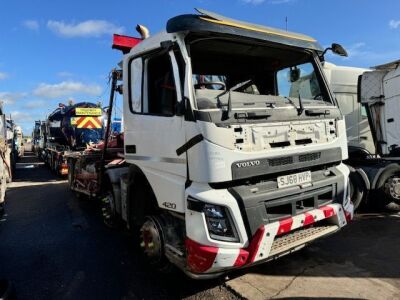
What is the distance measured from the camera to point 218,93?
3.76 metres

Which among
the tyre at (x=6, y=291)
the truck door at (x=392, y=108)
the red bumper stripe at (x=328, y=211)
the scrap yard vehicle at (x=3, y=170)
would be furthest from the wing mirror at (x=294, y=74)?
the scrap yard vehicle at (x=3, y=170)

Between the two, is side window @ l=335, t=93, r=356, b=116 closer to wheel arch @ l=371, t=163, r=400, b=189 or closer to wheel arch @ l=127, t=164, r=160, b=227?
wheel arch @ l=371, t=163, r=400, b=189

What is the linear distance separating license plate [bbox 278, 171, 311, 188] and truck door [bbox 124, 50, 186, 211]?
3.27ft

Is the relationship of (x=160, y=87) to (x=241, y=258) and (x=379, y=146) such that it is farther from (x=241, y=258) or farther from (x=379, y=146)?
(x=379, y=146)

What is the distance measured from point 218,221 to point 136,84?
6.75 feet

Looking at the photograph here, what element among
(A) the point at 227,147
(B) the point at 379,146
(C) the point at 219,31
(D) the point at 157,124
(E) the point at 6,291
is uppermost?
(C) the point at 219,31

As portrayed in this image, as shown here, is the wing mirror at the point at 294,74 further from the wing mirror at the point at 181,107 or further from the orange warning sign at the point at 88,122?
the orange warning sign at the point at 88,122

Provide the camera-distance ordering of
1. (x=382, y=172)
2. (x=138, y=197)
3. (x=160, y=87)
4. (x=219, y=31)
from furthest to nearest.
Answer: (x=382, y=172) → (x=138, y=197) → (x=160, y=87) → (x=219, y=31)

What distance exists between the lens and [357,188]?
21.7 ft

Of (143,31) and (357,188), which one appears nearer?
(143,31)

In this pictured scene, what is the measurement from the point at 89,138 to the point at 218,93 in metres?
11.6

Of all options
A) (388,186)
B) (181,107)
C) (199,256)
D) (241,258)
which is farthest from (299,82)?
(388,186)

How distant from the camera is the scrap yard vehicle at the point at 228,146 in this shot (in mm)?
3348

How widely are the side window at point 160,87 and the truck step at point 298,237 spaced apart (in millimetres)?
1668
